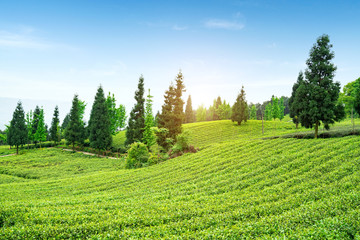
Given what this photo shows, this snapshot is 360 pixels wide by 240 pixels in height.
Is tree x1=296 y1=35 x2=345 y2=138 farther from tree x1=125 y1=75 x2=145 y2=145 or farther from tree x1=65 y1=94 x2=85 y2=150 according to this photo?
tree x1=65 y1=94 x2=85 y2=150

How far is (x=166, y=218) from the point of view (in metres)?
9.77

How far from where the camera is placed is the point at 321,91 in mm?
24578

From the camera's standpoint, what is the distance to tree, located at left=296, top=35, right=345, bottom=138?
80.3 ft

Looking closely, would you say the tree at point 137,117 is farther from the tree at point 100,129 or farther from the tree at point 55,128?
the tree at point 55,128

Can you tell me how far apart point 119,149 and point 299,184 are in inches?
1721

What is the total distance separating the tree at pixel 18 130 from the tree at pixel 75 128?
13434mm

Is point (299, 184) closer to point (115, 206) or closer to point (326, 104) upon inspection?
point (115, 206)

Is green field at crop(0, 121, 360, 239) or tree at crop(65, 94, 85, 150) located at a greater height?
tree at crop(65, 94, 85, 150)

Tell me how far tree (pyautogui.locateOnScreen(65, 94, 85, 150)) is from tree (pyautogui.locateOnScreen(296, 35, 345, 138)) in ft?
162

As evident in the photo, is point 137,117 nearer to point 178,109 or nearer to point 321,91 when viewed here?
point 178,109

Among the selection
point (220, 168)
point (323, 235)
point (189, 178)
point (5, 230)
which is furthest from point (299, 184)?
point (5, 230)

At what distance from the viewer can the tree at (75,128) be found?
5009cm

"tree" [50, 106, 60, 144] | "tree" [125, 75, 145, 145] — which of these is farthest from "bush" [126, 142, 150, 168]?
"tree" [50, 106, 60, 144]

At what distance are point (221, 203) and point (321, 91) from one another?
2183 cm
